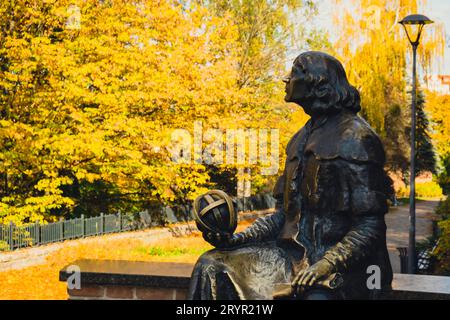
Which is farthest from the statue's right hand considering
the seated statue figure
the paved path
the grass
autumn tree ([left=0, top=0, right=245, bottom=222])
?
the paved path

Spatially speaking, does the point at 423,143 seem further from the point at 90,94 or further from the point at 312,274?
the point at 312,274

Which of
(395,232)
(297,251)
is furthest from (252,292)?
(395,232)

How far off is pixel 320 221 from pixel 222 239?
69cm

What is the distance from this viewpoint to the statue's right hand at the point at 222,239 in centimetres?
465

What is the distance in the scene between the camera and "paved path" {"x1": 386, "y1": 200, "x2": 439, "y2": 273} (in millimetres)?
19966

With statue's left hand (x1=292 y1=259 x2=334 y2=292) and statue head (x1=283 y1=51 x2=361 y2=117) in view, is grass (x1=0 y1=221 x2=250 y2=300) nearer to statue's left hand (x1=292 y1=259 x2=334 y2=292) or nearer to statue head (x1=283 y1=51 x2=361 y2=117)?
statue head (x1=283 y1=51 x2=361 y2=117)

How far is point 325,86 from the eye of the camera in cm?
466

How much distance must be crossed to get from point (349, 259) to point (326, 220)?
1.11ft

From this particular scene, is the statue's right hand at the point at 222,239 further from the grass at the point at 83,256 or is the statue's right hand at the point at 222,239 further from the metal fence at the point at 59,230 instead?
the metal fence at the point at 59,230

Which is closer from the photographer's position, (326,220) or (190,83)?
(326,220)

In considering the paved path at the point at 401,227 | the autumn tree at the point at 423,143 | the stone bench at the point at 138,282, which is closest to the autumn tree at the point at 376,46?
the paved path at the point at 401,227

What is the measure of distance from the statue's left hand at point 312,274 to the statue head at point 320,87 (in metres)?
1.11
